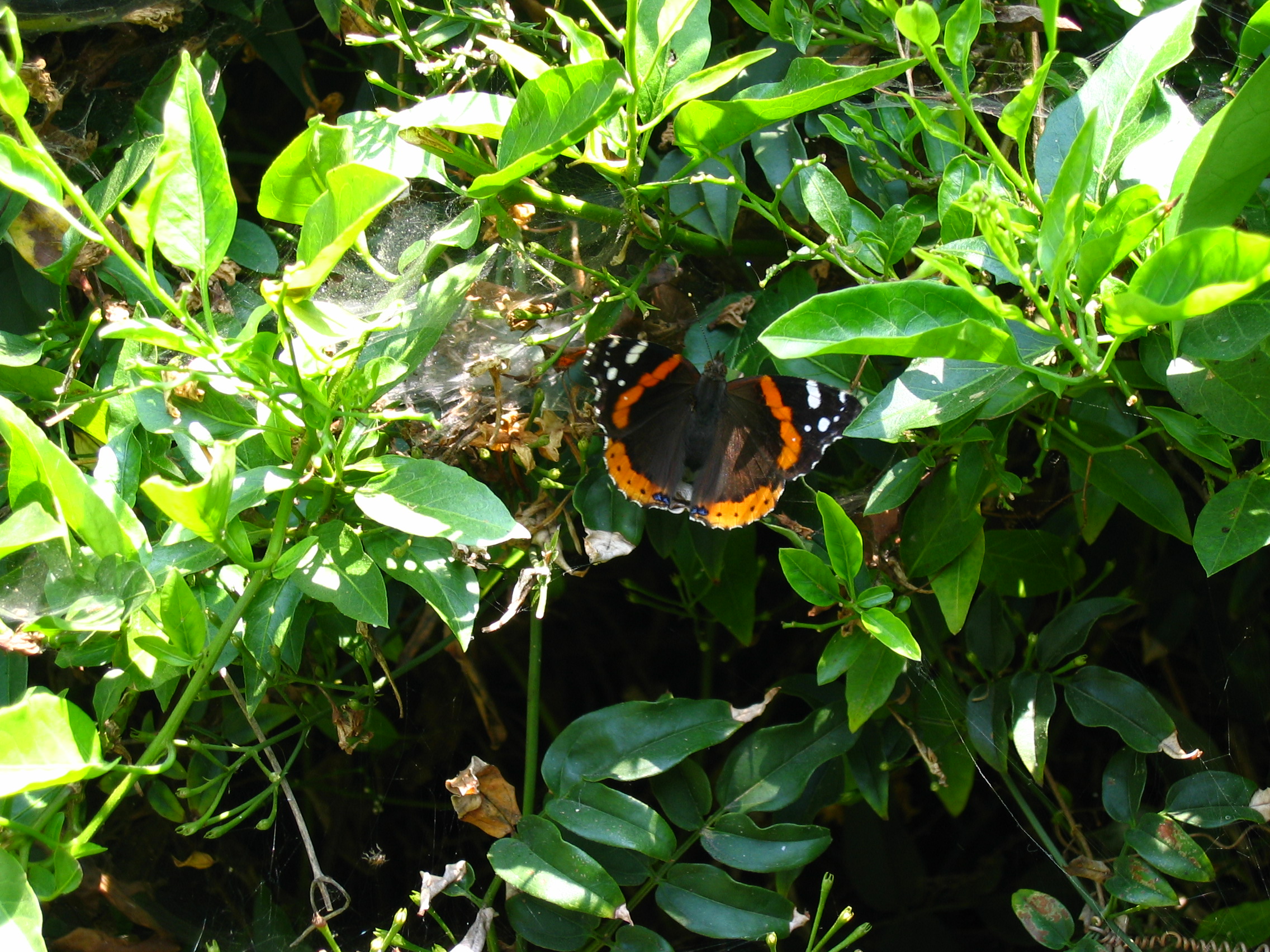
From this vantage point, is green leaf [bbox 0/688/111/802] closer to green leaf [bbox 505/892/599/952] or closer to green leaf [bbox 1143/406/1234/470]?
green leaf [bbox 505/892/599/952]

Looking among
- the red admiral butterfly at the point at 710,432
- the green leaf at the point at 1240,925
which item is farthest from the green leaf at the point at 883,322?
the green leaf at the point at 1240,925

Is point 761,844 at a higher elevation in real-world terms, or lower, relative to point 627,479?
lower

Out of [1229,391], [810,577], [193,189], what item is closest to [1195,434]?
[1229,391]

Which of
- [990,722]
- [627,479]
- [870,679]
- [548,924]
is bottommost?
[548,924]

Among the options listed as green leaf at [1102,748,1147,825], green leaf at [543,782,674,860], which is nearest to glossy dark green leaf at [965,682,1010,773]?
green leaf at [1102,748,1147,825]

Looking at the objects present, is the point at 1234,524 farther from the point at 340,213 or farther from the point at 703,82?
the point at 340,213

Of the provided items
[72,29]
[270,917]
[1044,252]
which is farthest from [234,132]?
[1044,252]
